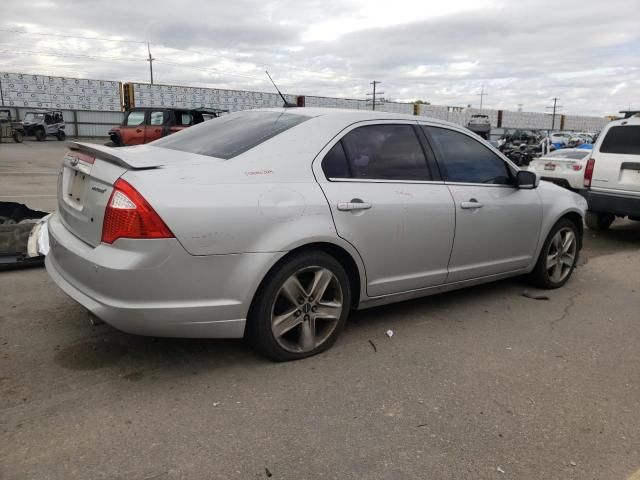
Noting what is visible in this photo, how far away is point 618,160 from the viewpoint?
7.58 metres

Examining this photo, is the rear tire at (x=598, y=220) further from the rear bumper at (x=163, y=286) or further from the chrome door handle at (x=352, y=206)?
the rear bumper at (x=163, y=286)

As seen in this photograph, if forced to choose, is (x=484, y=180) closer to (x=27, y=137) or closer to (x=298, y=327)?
(x=298, y=327)

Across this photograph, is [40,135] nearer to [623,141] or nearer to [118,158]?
[623,141]

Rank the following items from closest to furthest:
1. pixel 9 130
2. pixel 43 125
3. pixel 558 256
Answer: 1. pixel 558 256
2. pixel 9 130
3. pixel 43 125

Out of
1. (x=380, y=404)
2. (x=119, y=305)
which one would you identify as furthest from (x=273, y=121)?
(x=380, y=404)

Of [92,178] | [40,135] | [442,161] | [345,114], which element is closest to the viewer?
[92,178]

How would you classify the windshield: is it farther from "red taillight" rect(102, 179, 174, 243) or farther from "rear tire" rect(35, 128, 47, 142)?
"red taillight" rect(102, 179, 174, 243)

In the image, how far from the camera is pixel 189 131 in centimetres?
415

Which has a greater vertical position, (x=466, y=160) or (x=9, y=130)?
(x=466, y=160)

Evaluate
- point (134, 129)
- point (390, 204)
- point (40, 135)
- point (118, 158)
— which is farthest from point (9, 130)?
point (390, 204)

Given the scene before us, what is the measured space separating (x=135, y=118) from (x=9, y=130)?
41.2 ft

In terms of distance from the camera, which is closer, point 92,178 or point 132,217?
point 132,217

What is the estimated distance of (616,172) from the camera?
7.58 m

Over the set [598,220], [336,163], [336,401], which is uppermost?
[336,163]
